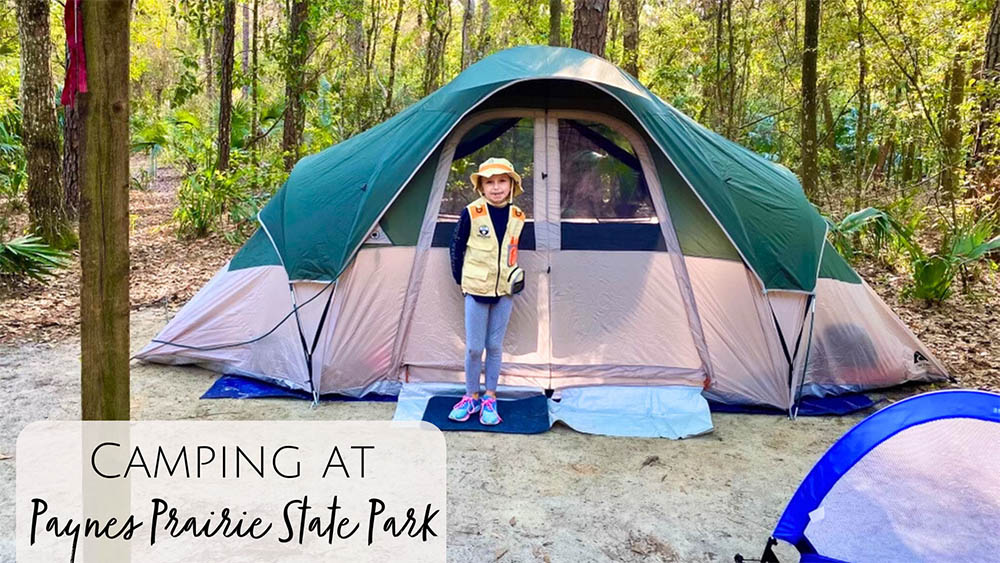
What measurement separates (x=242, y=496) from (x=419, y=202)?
6.71ft

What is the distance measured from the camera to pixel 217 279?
505cm

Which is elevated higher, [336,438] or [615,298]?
[615,298]

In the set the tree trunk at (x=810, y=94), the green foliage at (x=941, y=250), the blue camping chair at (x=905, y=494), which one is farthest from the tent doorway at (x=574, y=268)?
the tree trunk at (x=810, y=94)

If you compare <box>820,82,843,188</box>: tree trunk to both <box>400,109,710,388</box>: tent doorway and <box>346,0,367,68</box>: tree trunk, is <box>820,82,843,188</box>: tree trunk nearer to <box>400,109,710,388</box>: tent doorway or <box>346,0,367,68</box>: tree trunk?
<box>346,0,367,68</box>: tree trunk

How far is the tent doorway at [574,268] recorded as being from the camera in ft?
15.1

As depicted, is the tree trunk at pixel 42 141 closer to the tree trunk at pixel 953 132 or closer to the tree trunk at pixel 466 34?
the tree trunk at pixel 466 34

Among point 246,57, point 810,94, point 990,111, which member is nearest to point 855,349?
point 990,111

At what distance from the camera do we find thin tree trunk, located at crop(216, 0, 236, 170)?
A: 30.0 ft

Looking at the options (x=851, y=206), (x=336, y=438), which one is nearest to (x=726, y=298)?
(x=336, y=438)

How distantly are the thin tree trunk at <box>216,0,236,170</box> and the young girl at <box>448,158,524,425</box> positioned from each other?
20.8 ft

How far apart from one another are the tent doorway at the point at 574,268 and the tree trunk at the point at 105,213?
2.82m

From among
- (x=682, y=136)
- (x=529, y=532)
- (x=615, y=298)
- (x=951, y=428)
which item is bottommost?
(x=529, y=532)

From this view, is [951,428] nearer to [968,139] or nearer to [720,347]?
[720,347]

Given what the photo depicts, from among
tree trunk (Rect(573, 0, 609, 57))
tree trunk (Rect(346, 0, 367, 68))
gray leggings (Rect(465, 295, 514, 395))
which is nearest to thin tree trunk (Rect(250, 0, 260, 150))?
tree trunk (Rect(346, 0, 367, 68))
